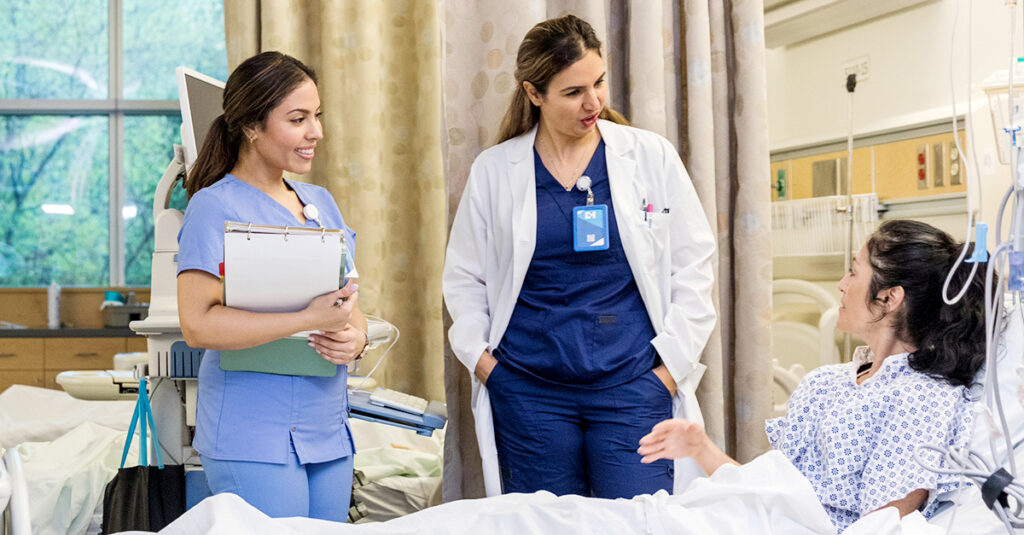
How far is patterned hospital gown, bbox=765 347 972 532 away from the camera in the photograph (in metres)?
1.56

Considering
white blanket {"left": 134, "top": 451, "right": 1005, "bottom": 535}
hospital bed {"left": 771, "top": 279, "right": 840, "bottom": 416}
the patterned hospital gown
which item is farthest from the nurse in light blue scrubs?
hospital bed {"left": 771, "top": 279, "right": 840, "bottom": 416}

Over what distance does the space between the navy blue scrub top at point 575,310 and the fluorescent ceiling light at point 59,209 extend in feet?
13.7

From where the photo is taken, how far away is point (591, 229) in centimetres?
201

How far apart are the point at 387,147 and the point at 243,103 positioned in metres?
1.42

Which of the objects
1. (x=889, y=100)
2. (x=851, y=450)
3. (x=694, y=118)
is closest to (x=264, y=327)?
(x=851, y=450)

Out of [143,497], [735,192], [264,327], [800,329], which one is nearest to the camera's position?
[264,327]

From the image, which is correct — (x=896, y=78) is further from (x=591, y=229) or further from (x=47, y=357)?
(x=47, y=357)

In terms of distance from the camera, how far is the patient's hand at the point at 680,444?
5.27ft

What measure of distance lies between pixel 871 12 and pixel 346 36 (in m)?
1.88

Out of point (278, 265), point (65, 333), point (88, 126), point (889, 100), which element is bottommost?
point (65, 333)

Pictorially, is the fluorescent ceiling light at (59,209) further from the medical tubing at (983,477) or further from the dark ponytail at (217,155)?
the medical tubing at (983,477)

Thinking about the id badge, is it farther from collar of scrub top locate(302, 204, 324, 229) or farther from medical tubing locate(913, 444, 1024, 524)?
medical tubing locate(913, 444, 1024, 524)

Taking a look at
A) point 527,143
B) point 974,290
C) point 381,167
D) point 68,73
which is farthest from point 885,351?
point 68,73

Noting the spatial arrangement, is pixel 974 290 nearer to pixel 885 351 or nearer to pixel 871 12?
pixel 885 351
